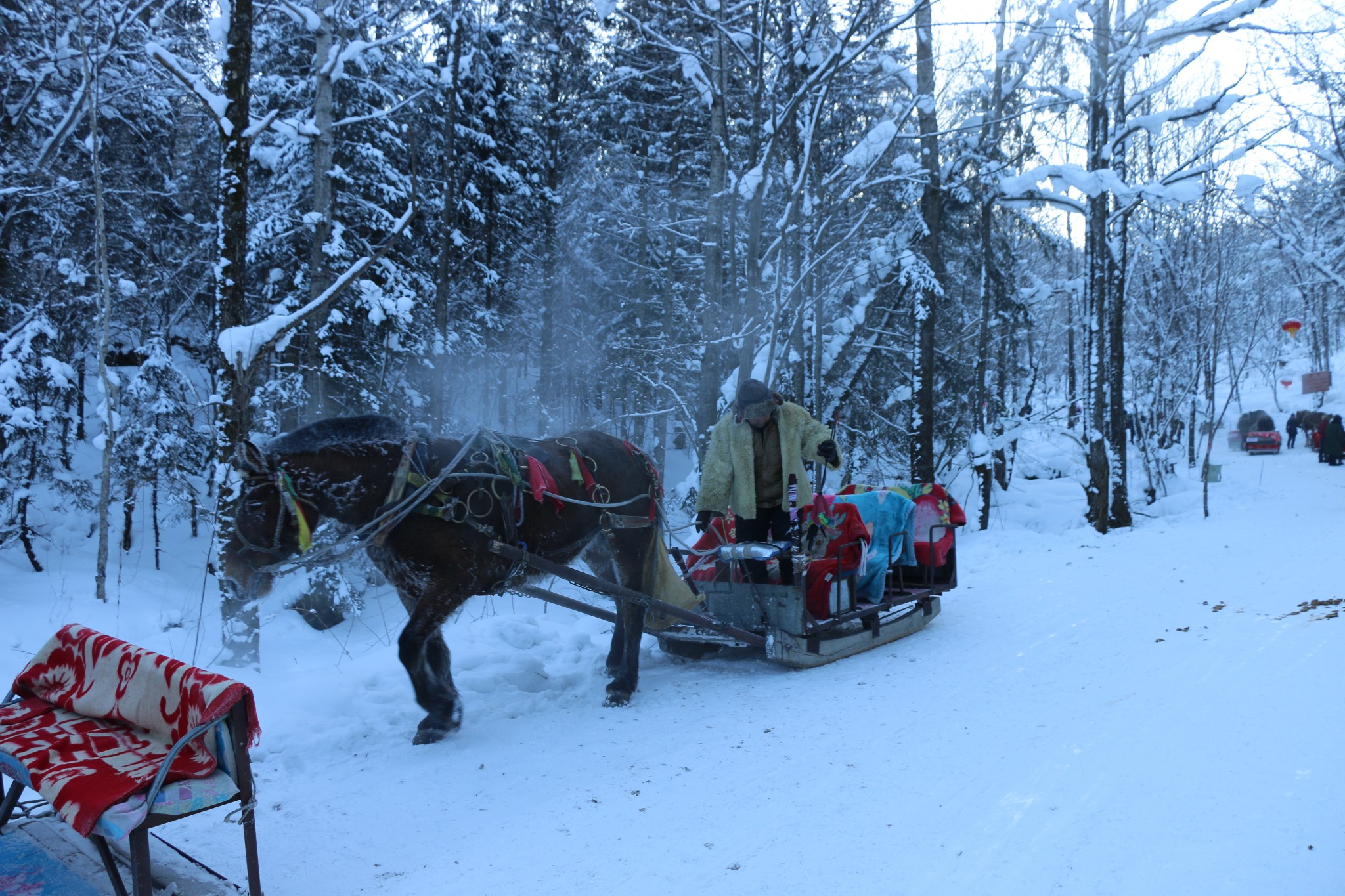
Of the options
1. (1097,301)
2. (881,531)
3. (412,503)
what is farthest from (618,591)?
(1097,301)

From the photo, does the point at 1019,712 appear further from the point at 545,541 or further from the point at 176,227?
the point at 176,227

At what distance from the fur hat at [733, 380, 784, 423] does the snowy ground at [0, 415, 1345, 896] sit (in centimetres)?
184

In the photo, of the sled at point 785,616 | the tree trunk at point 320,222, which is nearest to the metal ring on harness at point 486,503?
the sled at point 785,616

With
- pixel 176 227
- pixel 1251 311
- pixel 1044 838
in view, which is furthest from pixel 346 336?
pixel 1251 311

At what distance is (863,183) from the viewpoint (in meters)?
9.59

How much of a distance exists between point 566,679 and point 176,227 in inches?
448

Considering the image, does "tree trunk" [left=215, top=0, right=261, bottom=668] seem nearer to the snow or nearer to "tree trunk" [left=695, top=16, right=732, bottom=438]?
"tree trunk" [left=695, top=16, right=732, bottom=438]

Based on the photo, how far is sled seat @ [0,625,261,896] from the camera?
→ 245 cm

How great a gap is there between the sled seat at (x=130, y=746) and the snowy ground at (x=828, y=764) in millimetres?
662

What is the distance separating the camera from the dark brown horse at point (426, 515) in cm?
420

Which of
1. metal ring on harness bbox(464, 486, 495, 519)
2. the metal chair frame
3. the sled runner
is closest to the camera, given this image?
the metal chair frame

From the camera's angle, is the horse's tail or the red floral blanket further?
the horse's tail

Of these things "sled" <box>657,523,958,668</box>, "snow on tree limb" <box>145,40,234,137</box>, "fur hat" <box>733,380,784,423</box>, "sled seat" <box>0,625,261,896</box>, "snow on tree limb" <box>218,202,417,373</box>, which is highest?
"snow on tree limb" <box>145,40,234,137</box>

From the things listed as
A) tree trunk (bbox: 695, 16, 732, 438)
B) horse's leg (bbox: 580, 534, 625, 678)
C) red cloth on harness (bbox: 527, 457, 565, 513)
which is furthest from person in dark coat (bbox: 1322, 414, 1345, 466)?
red cloth on harness (bbox: 527, 457, 565, 513)
